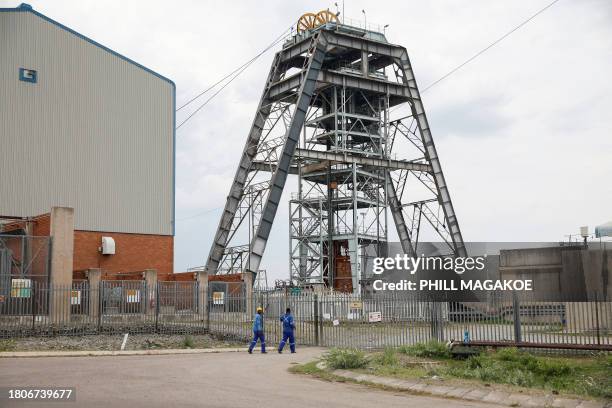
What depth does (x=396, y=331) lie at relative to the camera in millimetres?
23688

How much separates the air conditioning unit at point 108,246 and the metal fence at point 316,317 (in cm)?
824

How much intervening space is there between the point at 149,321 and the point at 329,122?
99.2ft

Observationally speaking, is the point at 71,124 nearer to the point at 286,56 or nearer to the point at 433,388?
the point at 286,56

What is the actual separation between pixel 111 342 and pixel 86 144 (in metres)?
18.9

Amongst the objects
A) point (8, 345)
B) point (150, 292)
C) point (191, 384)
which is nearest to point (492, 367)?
point (191, 384)

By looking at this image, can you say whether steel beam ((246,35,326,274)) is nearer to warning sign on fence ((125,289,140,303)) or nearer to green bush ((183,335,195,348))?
warning sign on fence ((125,289,140,303))

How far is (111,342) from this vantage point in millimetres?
24328

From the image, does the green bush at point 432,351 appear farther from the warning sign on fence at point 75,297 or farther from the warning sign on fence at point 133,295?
the warning sign on fence at point 75,297

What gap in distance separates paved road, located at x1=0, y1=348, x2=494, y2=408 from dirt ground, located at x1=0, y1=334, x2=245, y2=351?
9.41 feet

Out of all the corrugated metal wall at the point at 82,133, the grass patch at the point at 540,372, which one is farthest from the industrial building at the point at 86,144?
the grass patch at the point at 540,372

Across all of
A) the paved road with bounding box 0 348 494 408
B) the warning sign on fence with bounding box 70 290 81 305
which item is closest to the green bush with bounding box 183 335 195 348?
the paved road with bounding box 0 348 494 408

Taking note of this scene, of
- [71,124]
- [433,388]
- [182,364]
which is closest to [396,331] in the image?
[182,364]

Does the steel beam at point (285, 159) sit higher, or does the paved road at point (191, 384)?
the steel beam at point (285, 159)

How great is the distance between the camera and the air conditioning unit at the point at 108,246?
39.9m
